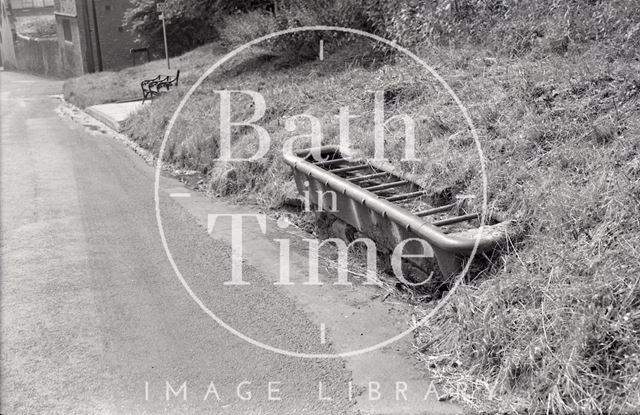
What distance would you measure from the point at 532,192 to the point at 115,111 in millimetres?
14410

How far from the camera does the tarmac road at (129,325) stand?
4430 mm

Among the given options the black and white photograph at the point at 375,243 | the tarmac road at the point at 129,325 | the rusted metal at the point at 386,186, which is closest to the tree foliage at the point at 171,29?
the black and white photograph at the point at 375,243

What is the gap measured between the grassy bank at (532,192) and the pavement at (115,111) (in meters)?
6.40

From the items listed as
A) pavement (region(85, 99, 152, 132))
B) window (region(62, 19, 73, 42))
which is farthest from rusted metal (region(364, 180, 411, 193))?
window (region(62, 19, 73, 42))

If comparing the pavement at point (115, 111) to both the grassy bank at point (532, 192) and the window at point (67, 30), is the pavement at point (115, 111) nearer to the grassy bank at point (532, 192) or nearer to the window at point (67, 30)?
the grassy bank at point (532, 192)

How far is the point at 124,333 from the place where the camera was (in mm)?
5305

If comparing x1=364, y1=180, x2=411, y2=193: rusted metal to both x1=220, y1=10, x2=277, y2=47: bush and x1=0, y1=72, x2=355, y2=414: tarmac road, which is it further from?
x1=220, y1=10, x2=277, y2=47: bush

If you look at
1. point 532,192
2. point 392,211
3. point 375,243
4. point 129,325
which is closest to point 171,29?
point 375,243

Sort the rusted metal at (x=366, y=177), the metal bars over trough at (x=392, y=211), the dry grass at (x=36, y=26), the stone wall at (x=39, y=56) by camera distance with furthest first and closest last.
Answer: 1. the dry grass at (x=36, y=26)
2. the stone wall at (x=39, y=56)
3. the rusted metal at (x=366, y=177)
4. the metal bars over trough at (x=392, y=211)

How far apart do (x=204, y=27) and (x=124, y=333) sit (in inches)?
969

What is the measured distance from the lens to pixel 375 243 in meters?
6.22

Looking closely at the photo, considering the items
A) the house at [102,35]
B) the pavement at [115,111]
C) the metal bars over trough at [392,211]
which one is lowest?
the pavement at [115,111]


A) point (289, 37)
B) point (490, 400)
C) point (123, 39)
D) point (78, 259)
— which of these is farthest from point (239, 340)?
point (123, 39)

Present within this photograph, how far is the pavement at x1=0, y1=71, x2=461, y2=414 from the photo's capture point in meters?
4.39
